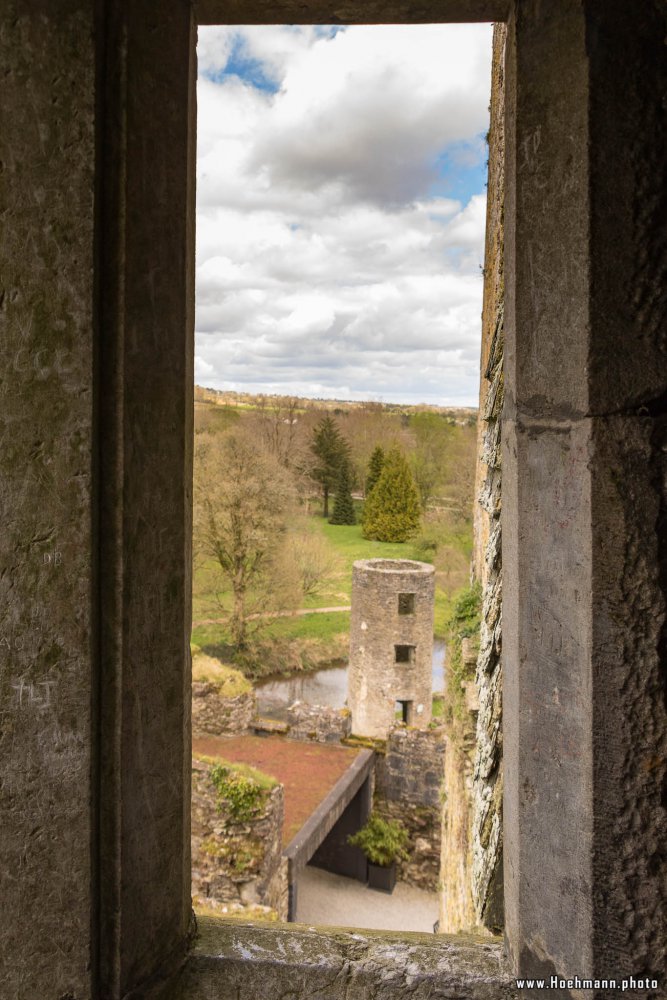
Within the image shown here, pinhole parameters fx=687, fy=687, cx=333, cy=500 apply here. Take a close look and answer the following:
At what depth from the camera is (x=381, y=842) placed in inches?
426

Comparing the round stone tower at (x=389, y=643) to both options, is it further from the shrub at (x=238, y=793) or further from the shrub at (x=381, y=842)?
the shrub at (x=238, y=793)

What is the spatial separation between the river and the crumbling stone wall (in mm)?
5012

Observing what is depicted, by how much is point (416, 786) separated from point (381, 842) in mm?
1035

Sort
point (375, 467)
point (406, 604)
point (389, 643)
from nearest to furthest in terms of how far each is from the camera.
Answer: point (389, 643), point (406, 604), point (375, 467)

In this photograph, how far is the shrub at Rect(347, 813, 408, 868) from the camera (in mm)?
10797

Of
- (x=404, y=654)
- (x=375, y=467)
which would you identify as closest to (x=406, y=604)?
(x=404, y=654)

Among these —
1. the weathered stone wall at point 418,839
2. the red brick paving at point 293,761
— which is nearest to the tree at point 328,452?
the red brick paving at point 293,761

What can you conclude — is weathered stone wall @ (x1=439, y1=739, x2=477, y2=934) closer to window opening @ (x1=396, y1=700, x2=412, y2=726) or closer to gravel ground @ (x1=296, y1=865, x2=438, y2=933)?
gravel ground @ (x1=296, y1=865, x2=438, y2=933)

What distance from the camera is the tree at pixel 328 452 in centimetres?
1969

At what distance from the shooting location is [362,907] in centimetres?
1011

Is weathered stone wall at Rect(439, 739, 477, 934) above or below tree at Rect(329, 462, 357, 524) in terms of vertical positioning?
below

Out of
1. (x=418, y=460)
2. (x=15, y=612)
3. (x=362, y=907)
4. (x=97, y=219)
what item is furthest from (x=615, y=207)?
(x=418, y=460)

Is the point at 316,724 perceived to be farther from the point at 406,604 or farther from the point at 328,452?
the point at 328,452

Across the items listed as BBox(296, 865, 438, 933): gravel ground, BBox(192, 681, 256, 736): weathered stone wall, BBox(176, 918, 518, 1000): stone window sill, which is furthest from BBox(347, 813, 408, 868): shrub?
BBox(176, 918, 518, 1000): stone window sill
